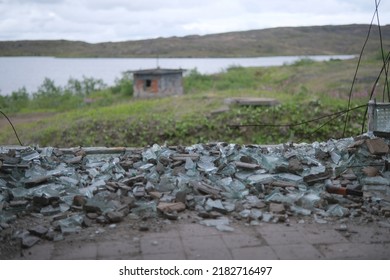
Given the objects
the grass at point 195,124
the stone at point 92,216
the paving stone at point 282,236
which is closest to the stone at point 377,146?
the paving stone at point 282,236

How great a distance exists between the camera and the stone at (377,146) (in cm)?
415

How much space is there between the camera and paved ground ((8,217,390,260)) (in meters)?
2.55

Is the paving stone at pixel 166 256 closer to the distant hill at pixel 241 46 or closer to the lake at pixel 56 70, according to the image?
the lake at pixel 56 70

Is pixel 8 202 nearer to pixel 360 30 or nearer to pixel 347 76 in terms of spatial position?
pixel 360 30

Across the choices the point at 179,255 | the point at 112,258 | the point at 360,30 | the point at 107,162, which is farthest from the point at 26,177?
the point at 360,30

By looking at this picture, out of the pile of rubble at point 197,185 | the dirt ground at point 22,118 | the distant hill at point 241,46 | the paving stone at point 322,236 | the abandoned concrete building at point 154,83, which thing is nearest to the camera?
the paving stone at point 322,236

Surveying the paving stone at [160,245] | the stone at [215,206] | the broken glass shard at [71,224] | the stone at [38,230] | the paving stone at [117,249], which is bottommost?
the paving stone at [160,245]

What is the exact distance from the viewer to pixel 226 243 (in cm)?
270

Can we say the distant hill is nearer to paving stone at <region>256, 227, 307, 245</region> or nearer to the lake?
the lake

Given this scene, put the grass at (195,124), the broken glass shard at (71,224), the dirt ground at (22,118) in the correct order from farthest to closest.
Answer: the dirt ground at (22,118)
the grass at (195,124)
the broken glass shard at (71,224)

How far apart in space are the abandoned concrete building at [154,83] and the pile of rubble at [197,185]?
47.9ft

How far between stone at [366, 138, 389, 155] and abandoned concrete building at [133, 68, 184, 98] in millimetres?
15542

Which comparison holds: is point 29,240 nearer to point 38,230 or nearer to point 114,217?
point 38,230

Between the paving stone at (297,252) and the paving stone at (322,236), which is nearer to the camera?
the paving stone at (297,252)
